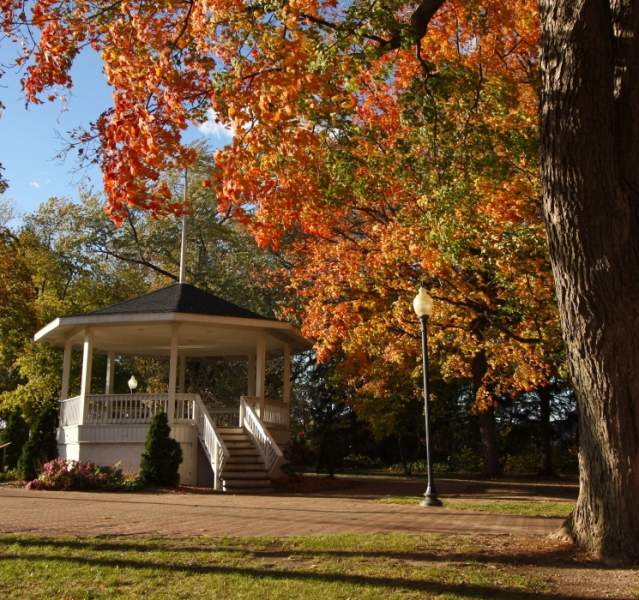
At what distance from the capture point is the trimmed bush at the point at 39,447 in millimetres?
18203

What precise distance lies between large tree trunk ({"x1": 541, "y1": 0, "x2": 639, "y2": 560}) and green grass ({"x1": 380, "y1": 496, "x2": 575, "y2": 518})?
434 centimetres

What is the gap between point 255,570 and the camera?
6086mm

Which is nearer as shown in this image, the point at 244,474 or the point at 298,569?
the point at 298,569

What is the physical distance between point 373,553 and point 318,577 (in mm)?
1257

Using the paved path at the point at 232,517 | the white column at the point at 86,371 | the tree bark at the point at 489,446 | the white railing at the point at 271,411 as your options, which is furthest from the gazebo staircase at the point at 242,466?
the tree bark at the point at 489,446

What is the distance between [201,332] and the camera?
66.7ft

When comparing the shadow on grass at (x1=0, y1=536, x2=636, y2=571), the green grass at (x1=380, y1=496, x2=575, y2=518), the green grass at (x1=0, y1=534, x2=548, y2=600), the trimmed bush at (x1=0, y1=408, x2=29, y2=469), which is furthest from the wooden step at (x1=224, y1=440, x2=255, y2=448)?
the shadow on grass at (x1=0, y1=536, x2=636, y2=571)

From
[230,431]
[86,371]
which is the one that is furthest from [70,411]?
[230,431]

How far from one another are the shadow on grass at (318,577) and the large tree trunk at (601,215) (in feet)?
5.92

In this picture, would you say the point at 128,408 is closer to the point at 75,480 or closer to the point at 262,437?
the point at 75,480

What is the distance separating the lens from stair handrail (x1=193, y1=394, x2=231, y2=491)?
671 inches

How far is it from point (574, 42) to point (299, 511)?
786 cm

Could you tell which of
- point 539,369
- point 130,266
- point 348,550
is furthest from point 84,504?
point 130,266

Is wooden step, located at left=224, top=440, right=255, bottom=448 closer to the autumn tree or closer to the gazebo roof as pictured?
the gazebo roof
